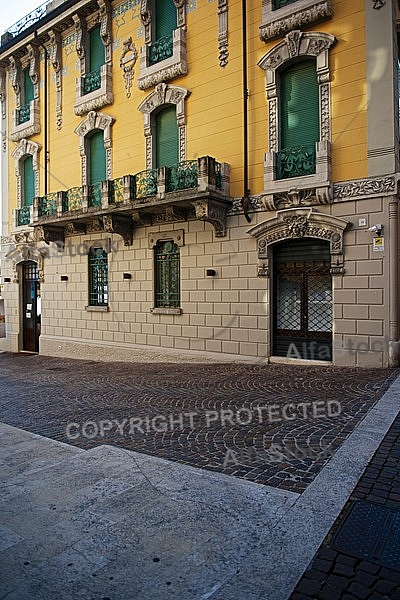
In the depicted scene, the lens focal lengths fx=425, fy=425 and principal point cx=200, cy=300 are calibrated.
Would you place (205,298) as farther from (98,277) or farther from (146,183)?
(98,277)

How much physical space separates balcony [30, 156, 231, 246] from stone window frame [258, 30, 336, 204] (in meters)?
1.35

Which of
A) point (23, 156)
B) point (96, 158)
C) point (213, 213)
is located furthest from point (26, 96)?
point (213, 213)

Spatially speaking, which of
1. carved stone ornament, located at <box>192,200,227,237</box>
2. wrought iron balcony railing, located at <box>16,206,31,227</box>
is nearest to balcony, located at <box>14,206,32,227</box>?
wrought iron balcony railing, located at <box>16,206,31,227</box>

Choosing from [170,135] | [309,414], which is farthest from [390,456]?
[170,135]

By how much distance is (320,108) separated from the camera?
10109 mm

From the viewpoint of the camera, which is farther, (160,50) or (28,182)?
(28,182)

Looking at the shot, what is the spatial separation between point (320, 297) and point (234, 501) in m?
7.50

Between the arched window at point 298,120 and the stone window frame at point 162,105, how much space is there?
9.99ft

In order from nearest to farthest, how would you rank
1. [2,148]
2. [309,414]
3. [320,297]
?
[309,414]
[320,297]
[2,148]

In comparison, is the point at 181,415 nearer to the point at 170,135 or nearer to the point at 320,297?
the point at 320,297

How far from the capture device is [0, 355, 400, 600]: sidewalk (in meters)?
2.56

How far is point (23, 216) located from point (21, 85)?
5.66 m

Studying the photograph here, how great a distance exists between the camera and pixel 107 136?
14.5 meters

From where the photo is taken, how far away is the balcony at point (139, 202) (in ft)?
36.2
